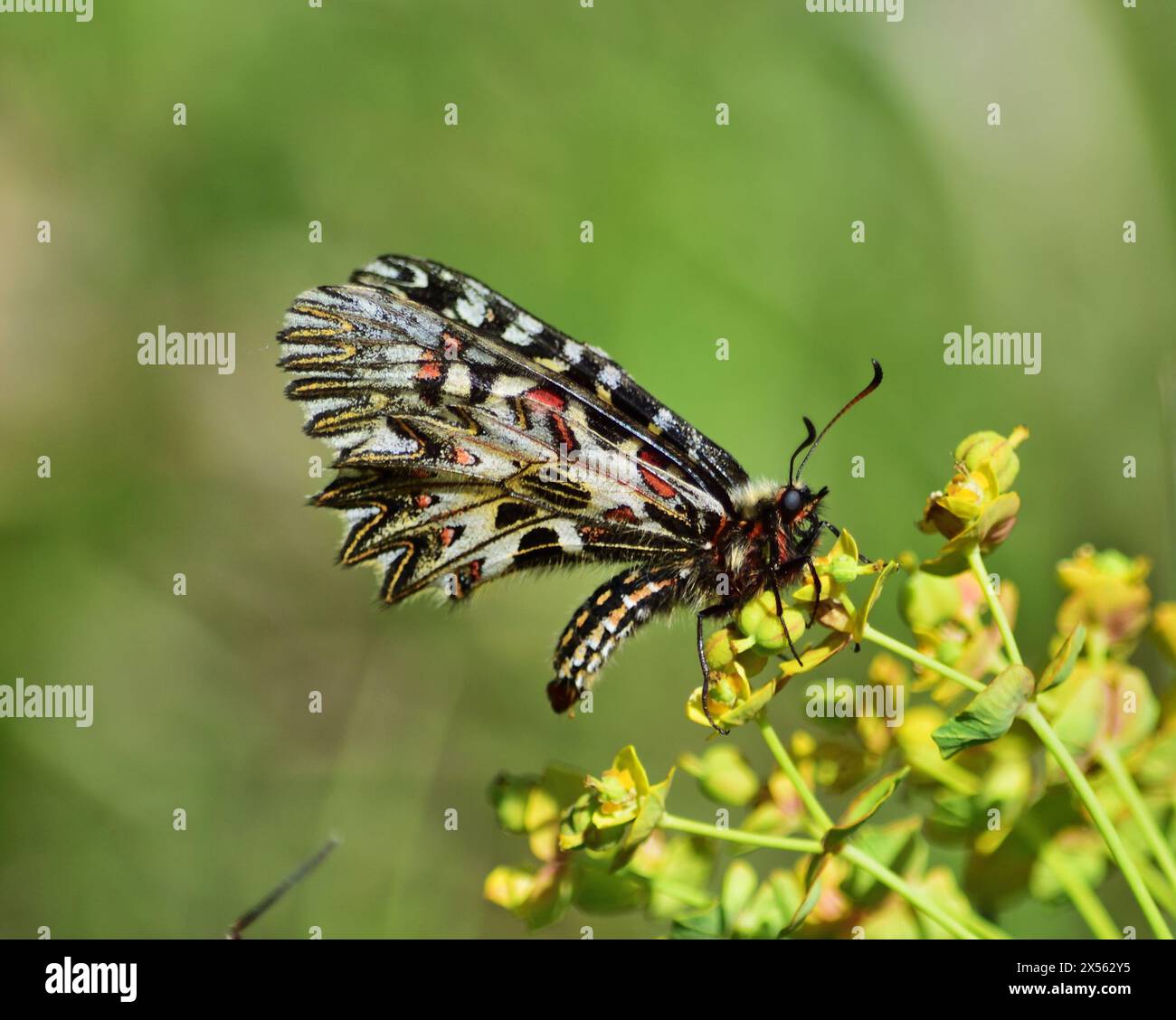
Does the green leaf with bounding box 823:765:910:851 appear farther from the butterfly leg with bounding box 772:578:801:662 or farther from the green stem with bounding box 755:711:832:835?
the butterfly leg with bounding box 772:578:801:662

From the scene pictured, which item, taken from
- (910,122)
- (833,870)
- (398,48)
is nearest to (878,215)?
(910,122)

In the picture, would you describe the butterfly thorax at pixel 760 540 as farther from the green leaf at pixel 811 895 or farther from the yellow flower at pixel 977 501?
the green leaf at pixel 811 895

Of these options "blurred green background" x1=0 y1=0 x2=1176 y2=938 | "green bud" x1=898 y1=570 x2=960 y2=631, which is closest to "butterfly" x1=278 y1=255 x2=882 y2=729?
"green bud" x1=898 y1=570 x2=960 y2=631

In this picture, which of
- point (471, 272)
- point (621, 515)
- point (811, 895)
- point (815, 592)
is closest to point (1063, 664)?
point (815, 592)

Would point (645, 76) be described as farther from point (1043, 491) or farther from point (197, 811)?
point (197, 811)

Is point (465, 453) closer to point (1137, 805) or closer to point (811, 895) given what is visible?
point (811, 895)
